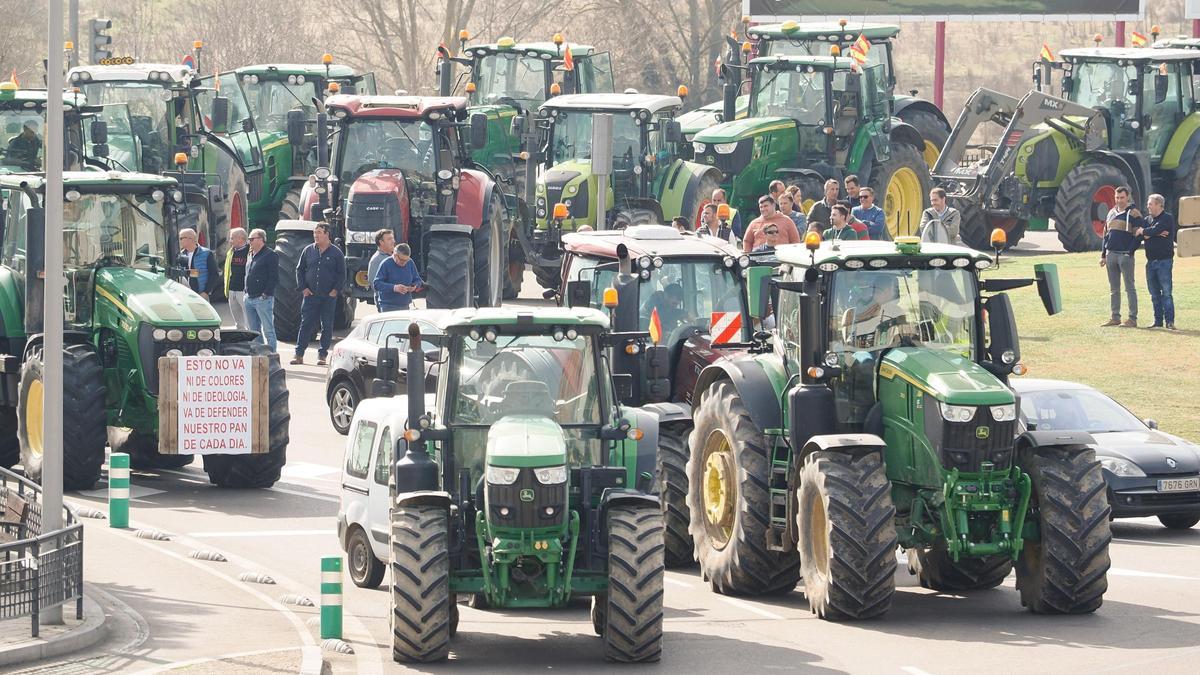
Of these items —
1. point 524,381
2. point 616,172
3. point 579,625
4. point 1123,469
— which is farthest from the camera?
point 616,172

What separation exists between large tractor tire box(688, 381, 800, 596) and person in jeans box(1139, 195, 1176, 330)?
41.0ft

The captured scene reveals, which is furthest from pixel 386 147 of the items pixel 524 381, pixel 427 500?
pixel 427 500

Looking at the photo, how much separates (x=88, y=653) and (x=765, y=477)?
4989mm

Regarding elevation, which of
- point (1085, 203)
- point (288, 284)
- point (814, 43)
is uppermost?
point (814, 43)

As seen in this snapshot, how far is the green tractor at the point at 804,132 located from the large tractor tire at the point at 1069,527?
64.3 feet

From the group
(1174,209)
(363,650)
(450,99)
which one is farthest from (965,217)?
(363,650)

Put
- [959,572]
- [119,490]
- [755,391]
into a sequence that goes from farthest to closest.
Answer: [119,490], [959,572], [755,391]

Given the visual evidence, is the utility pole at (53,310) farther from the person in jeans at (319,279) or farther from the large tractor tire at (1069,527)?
the person in jeans at (319,279)

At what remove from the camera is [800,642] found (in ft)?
46.4

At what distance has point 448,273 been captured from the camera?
2772 cm

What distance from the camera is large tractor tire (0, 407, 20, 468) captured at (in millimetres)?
21078

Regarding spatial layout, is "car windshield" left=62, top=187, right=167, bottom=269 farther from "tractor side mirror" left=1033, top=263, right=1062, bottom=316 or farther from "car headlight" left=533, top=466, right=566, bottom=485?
"tractor side mirror" left=1033, top=263, right=1062, bottom=316

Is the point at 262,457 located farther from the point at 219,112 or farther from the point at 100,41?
the point at 100,41

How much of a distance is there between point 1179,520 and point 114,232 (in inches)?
394
